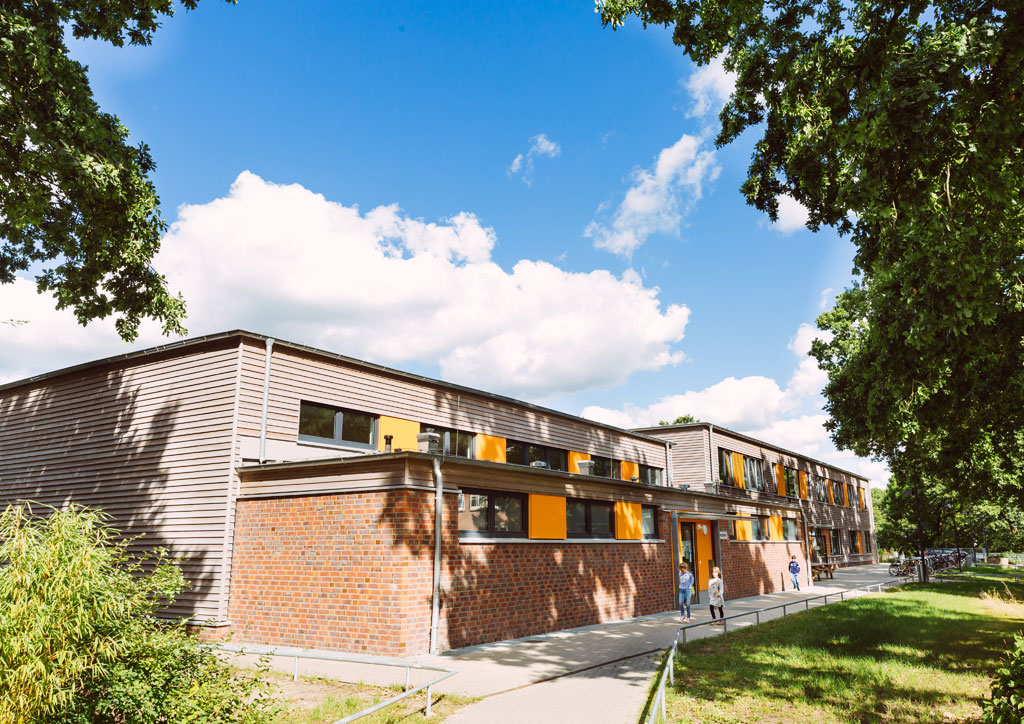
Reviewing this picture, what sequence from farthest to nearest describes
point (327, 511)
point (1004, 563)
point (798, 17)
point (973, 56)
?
point (1004, 563)
point (327, 511)
point (798, 17)
point (973, 56)

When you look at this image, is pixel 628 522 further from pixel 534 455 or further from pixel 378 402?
pixel 378 402

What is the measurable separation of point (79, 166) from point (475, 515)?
31.1ft

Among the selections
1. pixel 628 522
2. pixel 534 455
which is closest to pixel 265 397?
pixel 534 455

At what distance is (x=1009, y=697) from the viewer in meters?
6.05

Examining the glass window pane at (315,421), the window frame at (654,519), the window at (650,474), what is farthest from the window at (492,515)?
the window at (650,474)

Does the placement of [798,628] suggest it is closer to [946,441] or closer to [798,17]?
[946,441]

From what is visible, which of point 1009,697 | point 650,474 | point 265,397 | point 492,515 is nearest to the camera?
point 1009,697

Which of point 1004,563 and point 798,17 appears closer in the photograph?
point 798,17

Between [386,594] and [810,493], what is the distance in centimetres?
3865

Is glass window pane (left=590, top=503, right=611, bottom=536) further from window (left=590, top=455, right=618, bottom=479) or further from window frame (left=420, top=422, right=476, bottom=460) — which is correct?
window (left=590, top=455, right=618, bottom=479)

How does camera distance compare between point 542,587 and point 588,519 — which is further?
point 588,519

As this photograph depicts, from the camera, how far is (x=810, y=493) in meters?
43.0

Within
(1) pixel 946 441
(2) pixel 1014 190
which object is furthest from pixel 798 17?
(1) pixel 946 441

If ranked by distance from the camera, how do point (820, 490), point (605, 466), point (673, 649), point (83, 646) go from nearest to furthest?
point (83, 646), point (673, 649), point (605, 466), point (820, 490)
